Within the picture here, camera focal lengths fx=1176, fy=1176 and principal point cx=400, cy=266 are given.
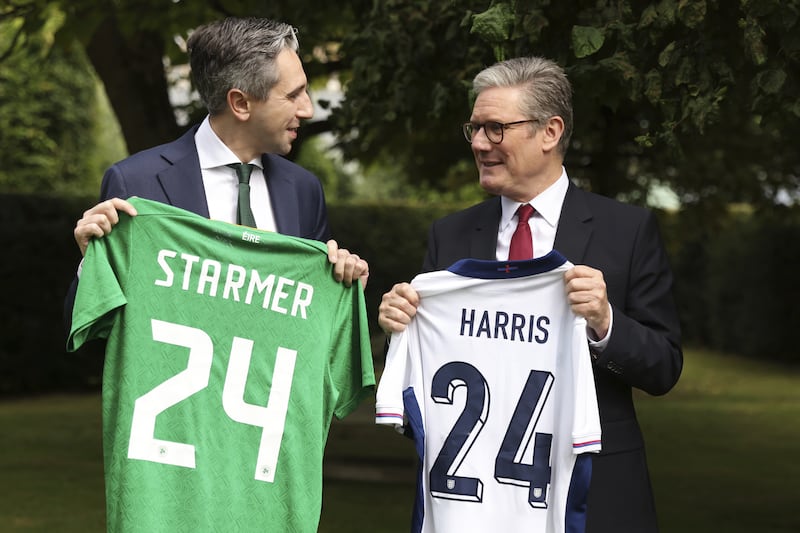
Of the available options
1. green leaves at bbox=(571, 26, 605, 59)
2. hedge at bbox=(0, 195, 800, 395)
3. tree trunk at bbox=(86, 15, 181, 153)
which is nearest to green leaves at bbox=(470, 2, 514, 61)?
green leaves at bbox=(571, 26, 605, 59)

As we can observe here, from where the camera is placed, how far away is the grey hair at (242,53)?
373cm

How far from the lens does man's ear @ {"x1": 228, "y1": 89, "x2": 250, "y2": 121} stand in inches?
148

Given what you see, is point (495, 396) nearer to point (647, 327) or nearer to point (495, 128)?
point (647, 327)

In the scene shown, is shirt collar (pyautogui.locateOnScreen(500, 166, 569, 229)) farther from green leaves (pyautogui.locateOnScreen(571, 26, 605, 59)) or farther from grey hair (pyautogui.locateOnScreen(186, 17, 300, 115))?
green leaves (pyautogui.locateOnScreen(571, 26, 605, 59))

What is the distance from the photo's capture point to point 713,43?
4.99m

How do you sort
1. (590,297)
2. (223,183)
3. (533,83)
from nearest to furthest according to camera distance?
(590,297), (533,83), (223,183)

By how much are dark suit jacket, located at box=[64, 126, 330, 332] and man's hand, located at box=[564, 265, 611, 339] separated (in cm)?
97

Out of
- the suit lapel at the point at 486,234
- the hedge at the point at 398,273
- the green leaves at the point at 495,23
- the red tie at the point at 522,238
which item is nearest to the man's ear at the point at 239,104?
the suit lapel at the point at 486,234

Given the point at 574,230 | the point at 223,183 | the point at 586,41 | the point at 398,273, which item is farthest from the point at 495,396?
the point at 398,273

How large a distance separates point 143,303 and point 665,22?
245 cm

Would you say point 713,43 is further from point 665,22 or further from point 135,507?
point 135,507

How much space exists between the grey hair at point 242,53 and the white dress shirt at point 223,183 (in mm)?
166

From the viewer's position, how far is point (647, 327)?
3627mm

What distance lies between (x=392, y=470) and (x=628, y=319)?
22.2 feet
